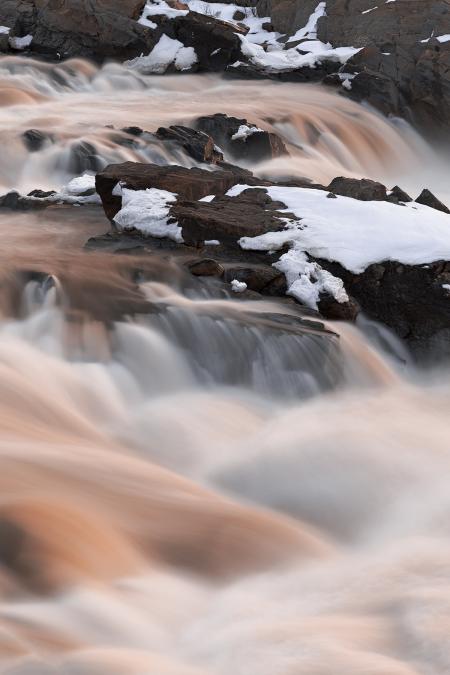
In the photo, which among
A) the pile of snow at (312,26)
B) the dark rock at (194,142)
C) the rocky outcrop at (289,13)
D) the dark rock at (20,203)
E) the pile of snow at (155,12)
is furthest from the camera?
the rocky outcrop at (289,13)

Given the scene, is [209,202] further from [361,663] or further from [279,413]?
[361,663]

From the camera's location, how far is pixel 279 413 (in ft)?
21.7

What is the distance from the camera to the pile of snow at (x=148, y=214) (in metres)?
8.64

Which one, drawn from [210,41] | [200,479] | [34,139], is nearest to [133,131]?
[34,139]

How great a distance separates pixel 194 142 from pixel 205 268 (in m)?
5.89

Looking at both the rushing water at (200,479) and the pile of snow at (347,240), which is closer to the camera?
the rushing water at (200,479)

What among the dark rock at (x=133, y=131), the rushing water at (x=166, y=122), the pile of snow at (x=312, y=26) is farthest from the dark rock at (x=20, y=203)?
the pile of snow at (x=312, y=26)

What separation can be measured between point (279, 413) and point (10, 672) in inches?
159

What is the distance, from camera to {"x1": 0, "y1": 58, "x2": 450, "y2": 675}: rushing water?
338cm

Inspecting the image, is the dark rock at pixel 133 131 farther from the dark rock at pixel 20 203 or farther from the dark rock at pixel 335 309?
the dark rock at pixel 335 309

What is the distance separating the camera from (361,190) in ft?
32.8

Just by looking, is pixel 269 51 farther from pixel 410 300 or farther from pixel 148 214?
pixel 410 300

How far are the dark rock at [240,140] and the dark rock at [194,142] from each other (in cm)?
105

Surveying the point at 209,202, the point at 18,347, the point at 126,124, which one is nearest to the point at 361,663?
the point at 18,347
